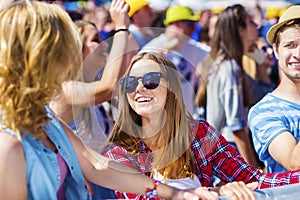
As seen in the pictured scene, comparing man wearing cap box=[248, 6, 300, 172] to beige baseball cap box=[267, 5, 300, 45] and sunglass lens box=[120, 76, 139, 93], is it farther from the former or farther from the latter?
sunglass lens box=[120, 76, 139, 93]

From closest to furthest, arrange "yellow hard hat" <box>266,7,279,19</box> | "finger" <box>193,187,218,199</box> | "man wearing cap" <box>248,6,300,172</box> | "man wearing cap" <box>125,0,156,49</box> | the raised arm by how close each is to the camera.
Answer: "finger" <box>193,187,218,199</box> < "man wearing cap" <box>248,6,300,172</box> < the raised arm < "man wearing cap" <box>125,0,156,49</box> < "yellow hard hat" <box>266,7,279,19</box>

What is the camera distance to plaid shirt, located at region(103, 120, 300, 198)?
283 cm

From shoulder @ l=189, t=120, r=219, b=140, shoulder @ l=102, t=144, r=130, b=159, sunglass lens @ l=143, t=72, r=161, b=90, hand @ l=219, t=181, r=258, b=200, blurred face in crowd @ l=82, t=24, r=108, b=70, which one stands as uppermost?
sunglass lens @ l=143, t=72, r=161, b=90

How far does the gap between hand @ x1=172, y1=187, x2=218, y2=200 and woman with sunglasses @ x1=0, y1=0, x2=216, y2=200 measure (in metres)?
0.36

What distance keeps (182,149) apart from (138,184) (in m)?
0.62

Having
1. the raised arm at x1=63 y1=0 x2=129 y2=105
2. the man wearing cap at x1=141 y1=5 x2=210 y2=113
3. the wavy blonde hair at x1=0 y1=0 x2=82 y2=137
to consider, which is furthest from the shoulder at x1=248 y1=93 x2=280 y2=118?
the wavy blonde hair at x1=0 y1=0 x2=82 y2=137

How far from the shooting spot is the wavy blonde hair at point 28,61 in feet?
6.60

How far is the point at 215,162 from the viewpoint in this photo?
116 inches

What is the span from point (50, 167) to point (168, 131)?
0.92 metres

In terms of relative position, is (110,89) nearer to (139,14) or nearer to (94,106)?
(94,106)

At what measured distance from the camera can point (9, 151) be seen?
1.97 m

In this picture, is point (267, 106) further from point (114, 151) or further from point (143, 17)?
point (143, 17)

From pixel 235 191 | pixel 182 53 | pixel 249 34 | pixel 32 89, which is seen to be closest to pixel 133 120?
pixel 235 191

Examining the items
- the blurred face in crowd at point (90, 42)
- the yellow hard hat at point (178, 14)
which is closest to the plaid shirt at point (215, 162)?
the blurred face in crowd at point (90, 42)
